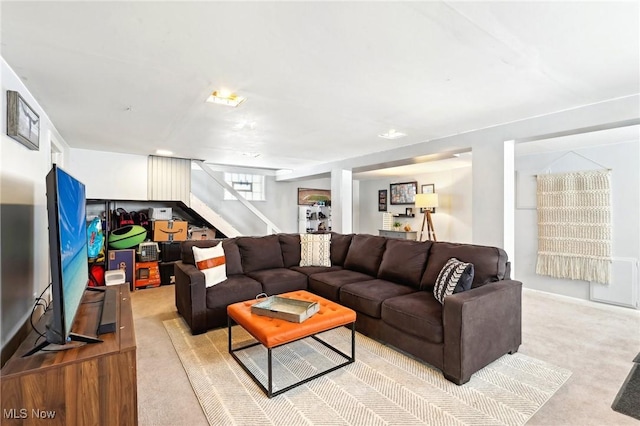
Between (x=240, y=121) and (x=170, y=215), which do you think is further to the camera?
(x=170, y=215)

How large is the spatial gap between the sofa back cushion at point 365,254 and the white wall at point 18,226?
303cm

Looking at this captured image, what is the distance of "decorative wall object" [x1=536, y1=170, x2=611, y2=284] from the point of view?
4.11 meters

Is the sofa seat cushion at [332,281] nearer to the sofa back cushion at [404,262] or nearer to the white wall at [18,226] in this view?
the sofa back cushion at [404,262]

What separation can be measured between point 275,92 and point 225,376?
226 centimetres

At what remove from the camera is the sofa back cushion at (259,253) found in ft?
12.6

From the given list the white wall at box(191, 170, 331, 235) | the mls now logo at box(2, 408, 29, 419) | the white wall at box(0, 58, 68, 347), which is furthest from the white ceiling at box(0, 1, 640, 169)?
the white wall at box(191, 170, 331, 235)

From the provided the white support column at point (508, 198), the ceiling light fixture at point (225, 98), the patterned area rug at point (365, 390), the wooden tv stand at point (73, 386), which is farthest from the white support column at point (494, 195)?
the wooden tv stand at point (73, 386)

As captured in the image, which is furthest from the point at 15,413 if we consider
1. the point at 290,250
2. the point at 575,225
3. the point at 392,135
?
the point at 575,225

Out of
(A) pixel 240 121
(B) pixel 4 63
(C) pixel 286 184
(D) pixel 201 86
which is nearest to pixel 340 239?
(A) pixel 240 121

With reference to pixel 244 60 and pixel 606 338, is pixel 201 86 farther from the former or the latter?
pixel 606 338

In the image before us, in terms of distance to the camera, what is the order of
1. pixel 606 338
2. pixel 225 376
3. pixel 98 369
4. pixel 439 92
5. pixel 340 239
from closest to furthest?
pixel 98 369 → pixel 225 376 → pixel 439 92 → pixel 606 338 → pixel 340 239

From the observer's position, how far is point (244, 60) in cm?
196

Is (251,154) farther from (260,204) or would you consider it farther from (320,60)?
(320,60)

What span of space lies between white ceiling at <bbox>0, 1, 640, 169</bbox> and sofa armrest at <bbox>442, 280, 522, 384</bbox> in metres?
1.62
